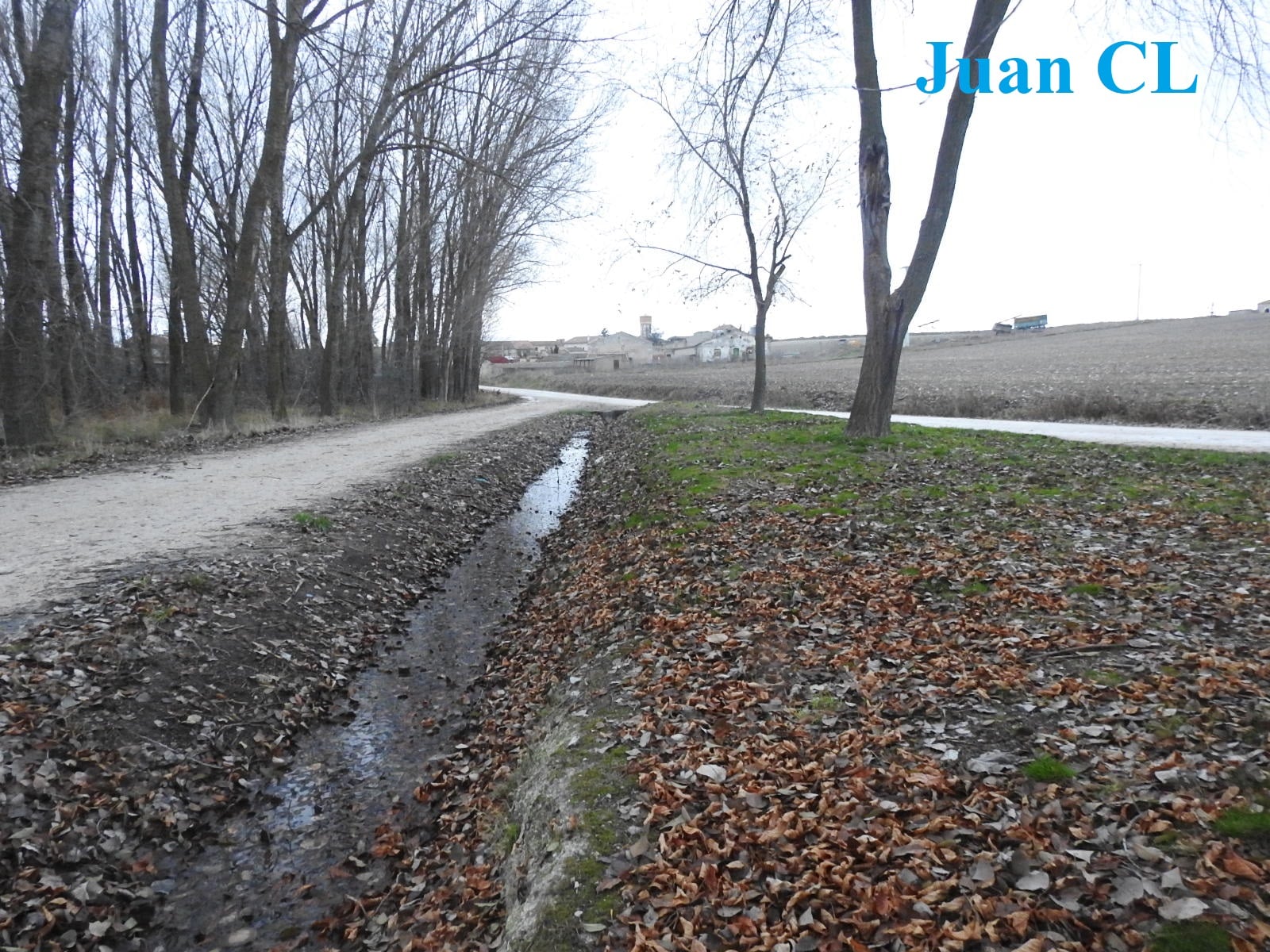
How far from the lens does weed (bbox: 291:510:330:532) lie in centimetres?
995

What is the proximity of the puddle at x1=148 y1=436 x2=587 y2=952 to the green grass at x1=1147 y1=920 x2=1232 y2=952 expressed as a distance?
4.12 meters

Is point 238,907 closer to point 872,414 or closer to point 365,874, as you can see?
point 365,874

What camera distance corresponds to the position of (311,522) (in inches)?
398

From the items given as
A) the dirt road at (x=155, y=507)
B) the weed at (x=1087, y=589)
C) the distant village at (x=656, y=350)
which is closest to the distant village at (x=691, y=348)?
the distant village at (x=656, y=350)

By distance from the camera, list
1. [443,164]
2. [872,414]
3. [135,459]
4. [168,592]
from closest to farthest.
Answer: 1. [168,592]
2. [135,459]
3. [872,414]
4. [443,164]

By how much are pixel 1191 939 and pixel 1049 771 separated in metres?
1.21

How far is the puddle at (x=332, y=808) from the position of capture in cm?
432

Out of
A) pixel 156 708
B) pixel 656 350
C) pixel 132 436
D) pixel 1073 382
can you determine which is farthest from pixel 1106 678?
pixel 656 350

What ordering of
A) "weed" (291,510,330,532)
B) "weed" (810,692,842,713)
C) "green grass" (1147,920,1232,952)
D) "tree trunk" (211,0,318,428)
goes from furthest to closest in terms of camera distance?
"tree trunk" (211,0,318,428)
"weed" (291,510,330,532)
"weed" (810,692,842,713)
"green grass" (1147,920,1232,952)

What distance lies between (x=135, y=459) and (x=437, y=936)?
13947 millimetres

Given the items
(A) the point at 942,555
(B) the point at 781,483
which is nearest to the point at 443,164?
(B) the point at 781,483

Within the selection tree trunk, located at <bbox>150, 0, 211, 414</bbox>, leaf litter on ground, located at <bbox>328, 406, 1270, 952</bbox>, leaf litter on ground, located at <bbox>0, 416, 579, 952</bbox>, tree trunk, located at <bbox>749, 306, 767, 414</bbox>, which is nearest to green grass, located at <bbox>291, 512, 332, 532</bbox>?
leaf litter on ground, located at <bbox>0, 416, 579, 952</bbox>

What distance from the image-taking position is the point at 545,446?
24.1 metres

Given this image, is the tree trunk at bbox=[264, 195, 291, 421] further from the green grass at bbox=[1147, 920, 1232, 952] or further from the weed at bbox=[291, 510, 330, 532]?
the green grass at bbox=[1147, 920, 1232, 952]
